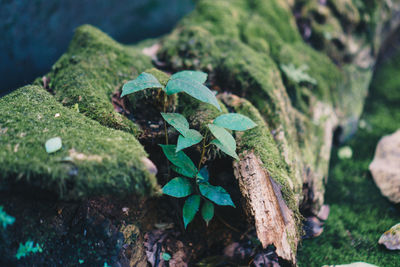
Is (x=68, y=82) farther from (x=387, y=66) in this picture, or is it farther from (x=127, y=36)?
(x=387, y=66)

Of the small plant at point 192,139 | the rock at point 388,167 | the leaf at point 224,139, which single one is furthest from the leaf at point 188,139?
the rock at point 388,167

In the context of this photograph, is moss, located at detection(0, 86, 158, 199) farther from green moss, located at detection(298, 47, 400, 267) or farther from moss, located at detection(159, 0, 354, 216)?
green moss, located at detection(298, 47, 400, 267)

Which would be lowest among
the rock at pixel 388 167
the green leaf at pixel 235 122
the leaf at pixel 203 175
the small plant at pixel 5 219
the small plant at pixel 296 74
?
the rock at pixel 388 167

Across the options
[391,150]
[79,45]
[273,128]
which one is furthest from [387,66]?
[79,45]

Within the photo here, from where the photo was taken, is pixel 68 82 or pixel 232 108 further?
pixel 232 108

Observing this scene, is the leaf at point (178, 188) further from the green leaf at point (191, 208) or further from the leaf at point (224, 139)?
the leaf at point (224, 139)

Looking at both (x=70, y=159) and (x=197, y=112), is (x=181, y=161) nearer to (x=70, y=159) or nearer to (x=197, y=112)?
(x=197, y=112)

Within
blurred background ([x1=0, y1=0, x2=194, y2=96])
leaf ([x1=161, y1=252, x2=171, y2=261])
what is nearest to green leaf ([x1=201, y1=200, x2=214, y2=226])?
leaf ([x1=161, y1=252, x2=171, y2=261])
